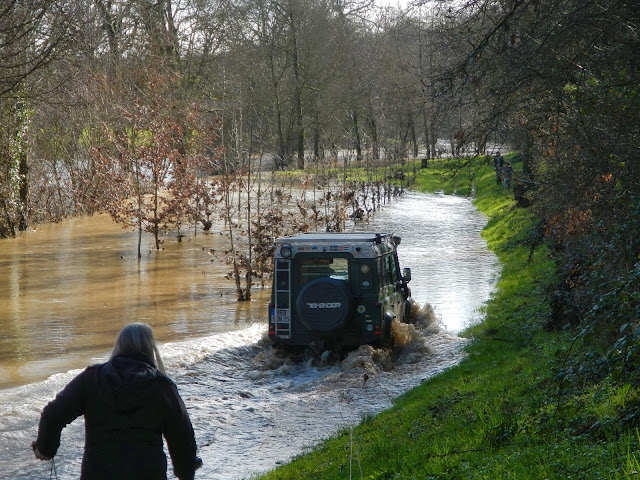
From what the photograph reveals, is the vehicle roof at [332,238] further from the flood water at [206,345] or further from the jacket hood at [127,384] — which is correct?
the jacket hood at [127,384]

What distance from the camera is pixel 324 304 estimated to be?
1259cm

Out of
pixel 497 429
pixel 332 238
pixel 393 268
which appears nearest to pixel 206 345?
pixel 332 238

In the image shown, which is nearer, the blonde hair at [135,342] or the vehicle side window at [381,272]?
the blonde hair at [135,342]

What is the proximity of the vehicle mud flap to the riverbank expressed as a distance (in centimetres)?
→ 179

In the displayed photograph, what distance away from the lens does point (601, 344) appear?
869 cm

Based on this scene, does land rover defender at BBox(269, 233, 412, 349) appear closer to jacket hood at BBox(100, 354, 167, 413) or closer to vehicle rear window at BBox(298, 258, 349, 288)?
vehicle rear window at BBox(298, 258, 349, 288)

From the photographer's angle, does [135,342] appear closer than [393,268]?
Yes

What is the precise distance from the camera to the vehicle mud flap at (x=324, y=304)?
41.2 feet

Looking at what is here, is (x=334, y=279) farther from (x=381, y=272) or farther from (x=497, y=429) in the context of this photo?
(x=497, y=429)

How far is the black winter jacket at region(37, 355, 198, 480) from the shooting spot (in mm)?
4539

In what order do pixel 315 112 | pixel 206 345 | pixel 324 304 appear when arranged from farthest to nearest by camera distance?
1. pixel 315 112
2. pixel 206 345
3. pixel 324 304

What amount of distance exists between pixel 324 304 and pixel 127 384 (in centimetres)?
809

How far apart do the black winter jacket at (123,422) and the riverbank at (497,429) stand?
1.27m

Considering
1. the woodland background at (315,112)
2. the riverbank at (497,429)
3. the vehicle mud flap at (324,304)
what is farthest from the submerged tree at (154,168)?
the riverbank at (497,429)
